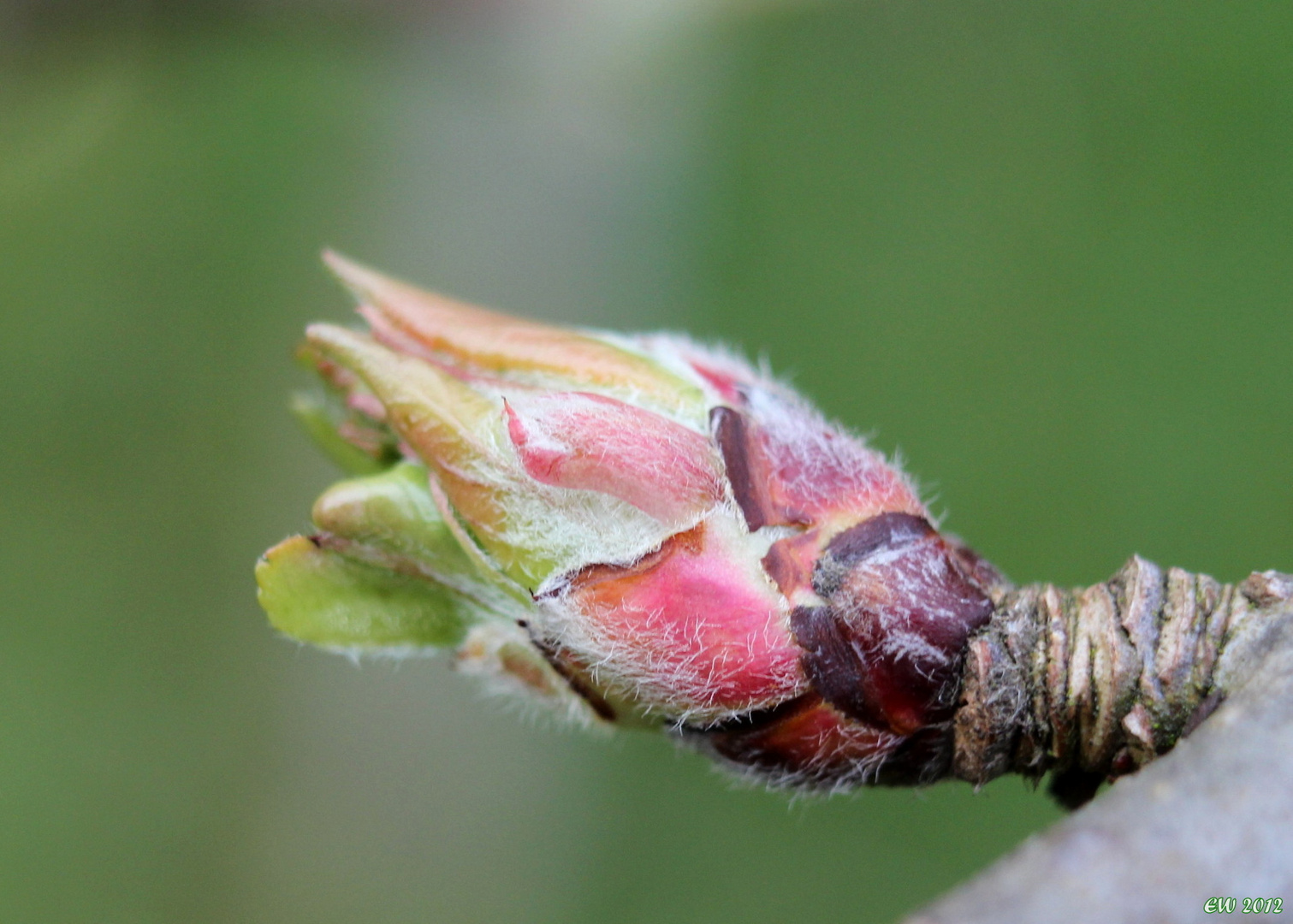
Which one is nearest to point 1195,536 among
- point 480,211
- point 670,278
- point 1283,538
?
point 1283,538

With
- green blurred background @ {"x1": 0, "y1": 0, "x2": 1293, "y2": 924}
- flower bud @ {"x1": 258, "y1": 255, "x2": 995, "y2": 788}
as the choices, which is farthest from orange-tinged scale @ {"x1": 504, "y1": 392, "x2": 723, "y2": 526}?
green blurred background @ {"x1": 0, "y1": 0, "x2": 1293, "y2": 924}

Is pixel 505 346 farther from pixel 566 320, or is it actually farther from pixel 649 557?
pixel 566 320

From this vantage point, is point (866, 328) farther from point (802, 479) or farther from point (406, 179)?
point (802, 479)

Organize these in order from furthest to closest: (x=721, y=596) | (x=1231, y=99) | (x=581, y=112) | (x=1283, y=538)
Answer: (x=581, y=112)
(x=1231, y=99)
(x=1283, y=538)
(x=721, y=596)

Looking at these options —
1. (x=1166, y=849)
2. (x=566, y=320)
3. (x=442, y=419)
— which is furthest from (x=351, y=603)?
(x=566, y=320)

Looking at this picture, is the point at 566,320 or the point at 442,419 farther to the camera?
the point at 566,320

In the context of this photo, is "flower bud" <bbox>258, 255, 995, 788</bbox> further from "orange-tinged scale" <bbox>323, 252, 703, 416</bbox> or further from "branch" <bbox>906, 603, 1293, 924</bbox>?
"branch" <bbox>906, 603, 1293, 924</bbox>
